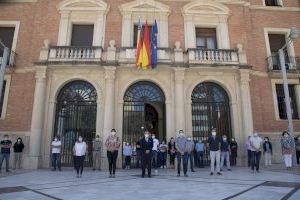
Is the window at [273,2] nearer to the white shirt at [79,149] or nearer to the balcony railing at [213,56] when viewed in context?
the balcony railing at [213,56]

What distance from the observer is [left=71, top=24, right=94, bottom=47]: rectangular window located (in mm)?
16812

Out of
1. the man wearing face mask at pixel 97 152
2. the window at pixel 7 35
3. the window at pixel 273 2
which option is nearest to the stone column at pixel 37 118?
the man wearing face mask at pixel 97 152

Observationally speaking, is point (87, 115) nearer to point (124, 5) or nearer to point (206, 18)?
point (124, 5)

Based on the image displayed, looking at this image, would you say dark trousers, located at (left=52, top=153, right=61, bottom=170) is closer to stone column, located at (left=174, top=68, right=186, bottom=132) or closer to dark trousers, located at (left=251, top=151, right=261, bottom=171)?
stone column, located at (left=174, top=68, right=186, bottom=132)

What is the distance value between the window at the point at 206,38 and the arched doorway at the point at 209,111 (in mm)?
2700

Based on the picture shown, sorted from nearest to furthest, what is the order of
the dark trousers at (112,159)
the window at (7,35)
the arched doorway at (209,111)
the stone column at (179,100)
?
1. the dark trousers at (112,159)
2. the stone column at (179,100)
3. the arched doorway at (209,111)
4. the window at (7,35)

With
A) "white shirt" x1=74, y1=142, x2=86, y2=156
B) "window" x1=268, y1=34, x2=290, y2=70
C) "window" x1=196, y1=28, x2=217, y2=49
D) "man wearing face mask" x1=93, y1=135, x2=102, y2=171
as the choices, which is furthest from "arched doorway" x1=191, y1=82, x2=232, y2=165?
"white shirt" x1=74, y1=142, x2=86, y2=156

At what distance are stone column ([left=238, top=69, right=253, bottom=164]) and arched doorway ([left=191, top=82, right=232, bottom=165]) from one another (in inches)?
33.4

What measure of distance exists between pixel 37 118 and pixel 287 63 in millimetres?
15509

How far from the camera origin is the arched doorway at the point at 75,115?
14.8 metres

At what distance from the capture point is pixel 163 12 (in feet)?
55.6

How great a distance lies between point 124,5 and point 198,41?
16.9 feet

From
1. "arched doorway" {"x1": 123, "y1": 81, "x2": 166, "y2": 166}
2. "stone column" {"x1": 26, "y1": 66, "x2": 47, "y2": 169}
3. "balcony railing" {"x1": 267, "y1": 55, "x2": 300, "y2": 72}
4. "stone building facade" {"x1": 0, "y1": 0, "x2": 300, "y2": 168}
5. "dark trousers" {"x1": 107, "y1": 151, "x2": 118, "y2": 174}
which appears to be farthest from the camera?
"balcony railing" {"x1": 267, "y1": 55, "x2": 300, "y2": 72}

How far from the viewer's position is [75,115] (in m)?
15.3
